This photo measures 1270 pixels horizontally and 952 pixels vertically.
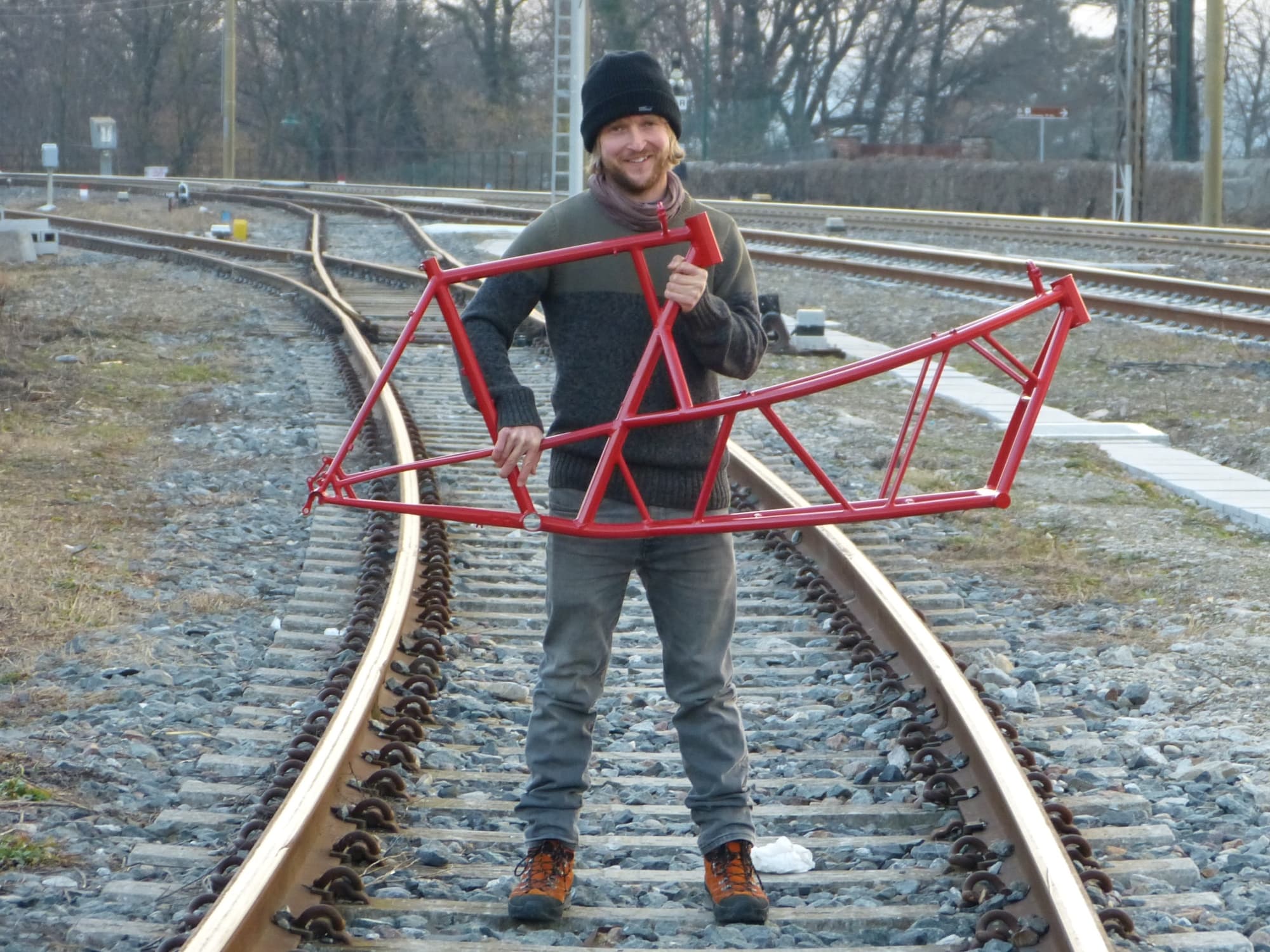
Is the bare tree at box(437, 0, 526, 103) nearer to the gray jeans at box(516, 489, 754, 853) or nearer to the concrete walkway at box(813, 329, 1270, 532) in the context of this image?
the concrete walkway at box(813, 329, 1270, 532)

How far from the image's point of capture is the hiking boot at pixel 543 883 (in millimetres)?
3525

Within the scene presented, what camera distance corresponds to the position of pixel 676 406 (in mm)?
3590

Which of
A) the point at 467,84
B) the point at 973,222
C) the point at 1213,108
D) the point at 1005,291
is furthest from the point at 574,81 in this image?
the point at 467,84

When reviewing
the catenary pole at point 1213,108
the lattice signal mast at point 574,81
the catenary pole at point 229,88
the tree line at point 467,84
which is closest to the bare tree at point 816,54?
the tree line at point 467,84

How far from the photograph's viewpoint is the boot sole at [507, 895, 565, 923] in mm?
3520

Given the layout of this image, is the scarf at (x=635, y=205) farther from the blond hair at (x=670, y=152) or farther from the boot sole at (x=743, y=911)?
the boot sole at (x=743, y=911)

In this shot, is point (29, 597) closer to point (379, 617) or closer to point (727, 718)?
point (379, 617)

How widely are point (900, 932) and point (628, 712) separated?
1636mm

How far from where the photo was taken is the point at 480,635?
5727mm

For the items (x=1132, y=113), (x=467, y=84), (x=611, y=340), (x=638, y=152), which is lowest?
(x=611, y=340)

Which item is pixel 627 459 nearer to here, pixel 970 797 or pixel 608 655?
pixel 608 655

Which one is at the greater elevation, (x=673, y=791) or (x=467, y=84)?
(x=467, y=84)

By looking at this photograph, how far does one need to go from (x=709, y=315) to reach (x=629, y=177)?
34 cm

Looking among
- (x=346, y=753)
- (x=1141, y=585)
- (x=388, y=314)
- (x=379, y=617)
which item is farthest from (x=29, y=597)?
(x=388, y=314)
